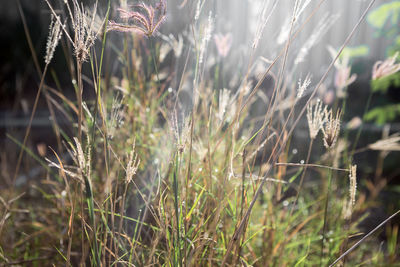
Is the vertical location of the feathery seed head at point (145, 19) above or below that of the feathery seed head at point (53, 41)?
above

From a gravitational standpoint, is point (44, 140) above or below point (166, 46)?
below

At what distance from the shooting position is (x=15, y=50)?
5.18 metres

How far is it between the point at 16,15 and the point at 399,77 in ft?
17.4

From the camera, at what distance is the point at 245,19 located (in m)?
1.94

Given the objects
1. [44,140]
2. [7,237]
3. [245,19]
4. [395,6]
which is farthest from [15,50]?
[395,6]

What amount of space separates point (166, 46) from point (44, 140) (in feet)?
9.44

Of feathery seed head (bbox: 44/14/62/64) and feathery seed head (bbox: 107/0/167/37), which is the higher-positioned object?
feathery seed head (bbox: 107/0/167/37)

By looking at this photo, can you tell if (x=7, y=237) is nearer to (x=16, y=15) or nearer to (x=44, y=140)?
(x=44, y=140)

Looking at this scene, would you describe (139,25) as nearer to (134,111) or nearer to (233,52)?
(134,111)

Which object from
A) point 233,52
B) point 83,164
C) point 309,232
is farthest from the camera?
point 233,52

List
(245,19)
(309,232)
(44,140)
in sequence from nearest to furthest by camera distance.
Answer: (309,232) < (245,19) < (44,140)

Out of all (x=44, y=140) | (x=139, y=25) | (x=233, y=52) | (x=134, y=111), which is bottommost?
(x=44, y=140)

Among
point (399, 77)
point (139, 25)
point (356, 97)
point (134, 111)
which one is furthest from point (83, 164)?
point (356, 97)

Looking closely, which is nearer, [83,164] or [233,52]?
[83,164]
